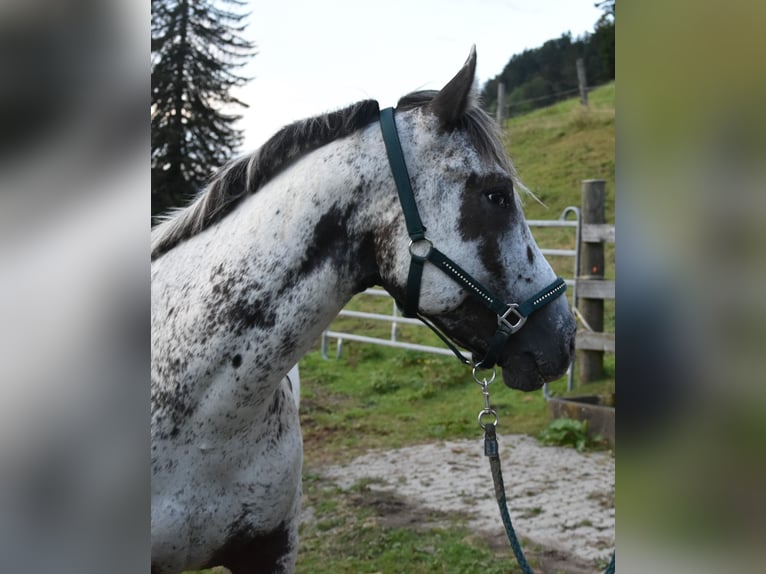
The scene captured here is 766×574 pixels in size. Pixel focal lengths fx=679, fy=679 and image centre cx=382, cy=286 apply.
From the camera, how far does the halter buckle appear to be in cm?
167

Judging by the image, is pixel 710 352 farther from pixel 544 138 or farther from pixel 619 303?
pixel 544 138

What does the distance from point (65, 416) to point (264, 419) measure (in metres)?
1.36

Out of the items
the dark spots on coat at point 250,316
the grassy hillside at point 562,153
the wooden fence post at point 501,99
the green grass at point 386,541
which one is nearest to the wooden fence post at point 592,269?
the green grass at point 386,541

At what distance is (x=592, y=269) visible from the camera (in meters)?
6.00

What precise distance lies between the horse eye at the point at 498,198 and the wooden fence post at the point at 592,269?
4.51m

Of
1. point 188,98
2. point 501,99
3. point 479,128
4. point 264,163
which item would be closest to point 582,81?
point 501,99

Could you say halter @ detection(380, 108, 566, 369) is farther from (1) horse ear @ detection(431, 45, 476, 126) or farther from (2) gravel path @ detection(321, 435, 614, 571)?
(2) gravel path @ detection(321, 435, 614, 571)

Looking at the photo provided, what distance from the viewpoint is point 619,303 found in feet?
1.76

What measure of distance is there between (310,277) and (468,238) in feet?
1.30

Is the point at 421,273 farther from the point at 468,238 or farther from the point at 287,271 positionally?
the point at 287,271

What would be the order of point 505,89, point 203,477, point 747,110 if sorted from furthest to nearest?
1. point 505,89
2. point 203,477
3. point 747,110

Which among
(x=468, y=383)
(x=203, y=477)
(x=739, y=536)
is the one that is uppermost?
(x=739, y=536)

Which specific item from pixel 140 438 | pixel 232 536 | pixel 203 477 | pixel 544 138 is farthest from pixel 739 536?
pixel 544 138

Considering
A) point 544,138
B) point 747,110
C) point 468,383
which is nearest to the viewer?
point 747,110
